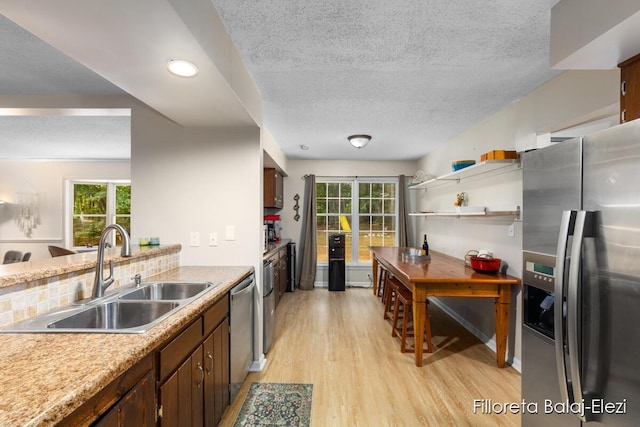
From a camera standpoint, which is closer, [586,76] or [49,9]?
[49,9]

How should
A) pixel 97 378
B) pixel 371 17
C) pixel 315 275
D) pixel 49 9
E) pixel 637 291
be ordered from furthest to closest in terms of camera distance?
pixel 315 275 < pixel 371 17 < pixel 49 9 < pixel 637 291 < pixel 97 378

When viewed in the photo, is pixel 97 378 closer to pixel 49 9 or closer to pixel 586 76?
pixel 49 9

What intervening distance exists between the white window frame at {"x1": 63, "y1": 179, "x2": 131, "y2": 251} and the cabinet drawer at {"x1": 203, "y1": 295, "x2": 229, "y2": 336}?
530cm

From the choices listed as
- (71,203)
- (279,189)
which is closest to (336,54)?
(279,189)

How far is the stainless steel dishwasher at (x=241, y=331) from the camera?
2.12 meters

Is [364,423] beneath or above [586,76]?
beneath

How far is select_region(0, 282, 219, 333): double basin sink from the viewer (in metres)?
1.23

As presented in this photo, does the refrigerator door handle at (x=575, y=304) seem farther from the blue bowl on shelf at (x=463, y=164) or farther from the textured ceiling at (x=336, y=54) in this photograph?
the blue bowl on shelf at (x=463, y=164)

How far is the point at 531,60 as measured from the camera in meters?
2.12

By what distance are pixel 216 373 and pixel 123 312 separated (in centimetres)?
63

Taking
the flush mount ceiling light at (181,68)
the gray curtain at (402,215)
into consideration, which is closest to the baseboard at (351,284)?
the gray curtain at (402,215)

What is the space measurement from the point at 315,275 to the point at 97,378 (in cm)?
491

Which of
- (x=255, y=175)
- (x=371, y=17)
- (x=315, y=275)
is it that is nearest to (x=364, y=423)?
(x=255, y=175)

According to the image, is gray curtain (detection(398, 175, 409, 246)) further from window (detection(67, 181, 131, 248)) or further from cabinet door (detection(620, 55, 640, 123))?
window (detection(67, 181, 131, 248))
